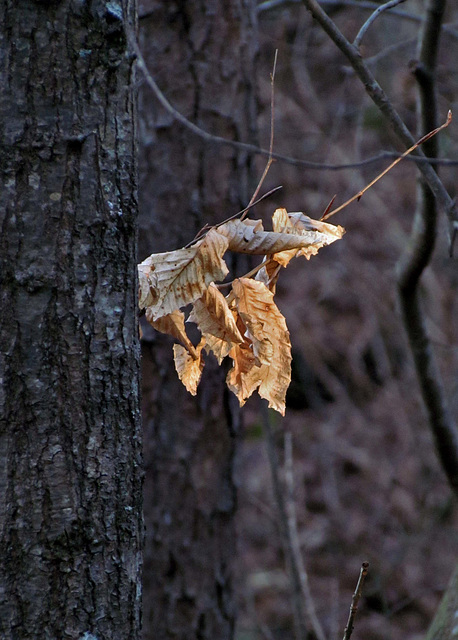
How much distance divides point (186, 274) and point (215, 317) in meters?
0.08

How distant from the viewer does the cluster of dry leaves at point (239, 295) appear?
3.69 ft

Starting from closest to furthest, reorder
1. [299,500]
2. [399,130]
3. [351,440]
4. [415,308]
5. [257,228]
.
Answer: [257,228], [399,130], [415,308], [299,500], [351,440]

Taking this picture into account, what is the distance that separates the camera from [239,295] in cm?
115

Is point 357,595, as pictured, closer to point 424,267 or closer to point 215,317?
point 215,317

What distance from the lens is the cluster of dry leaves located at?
3.69 feet

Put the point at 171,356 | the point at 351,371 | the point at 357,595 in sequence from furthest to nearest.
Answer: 1. the point at 351,371
2. the point at 171,356
3. the point at 357,595

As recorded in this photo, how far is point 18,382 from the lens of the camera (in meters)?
0.99

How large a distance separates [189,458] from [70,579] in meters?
1.56

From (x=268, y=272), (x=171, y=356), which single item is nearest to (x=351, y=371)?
(x=171, y=356)

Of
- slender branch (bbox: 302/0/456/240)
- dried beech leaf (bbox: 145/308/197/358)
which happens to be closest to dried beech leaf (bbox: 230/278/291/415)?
dried beech leaf (bbox: 145/308/197/358)

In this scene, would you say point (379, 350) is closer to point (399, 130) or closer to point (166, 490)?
point (166, 490)

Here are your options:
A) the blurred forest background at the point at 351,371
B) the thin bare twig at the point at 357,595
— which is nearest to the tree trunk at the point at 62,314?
the thin bare twig at the point at 357,595

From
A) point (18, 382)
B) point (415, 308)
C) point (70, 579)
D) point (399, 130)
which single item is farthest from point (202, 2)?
point (70, 579)

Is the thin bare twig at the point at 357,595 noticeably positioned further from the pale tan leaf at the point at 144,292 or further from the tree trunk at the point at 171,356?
the tree trunk at the point at 171,356
